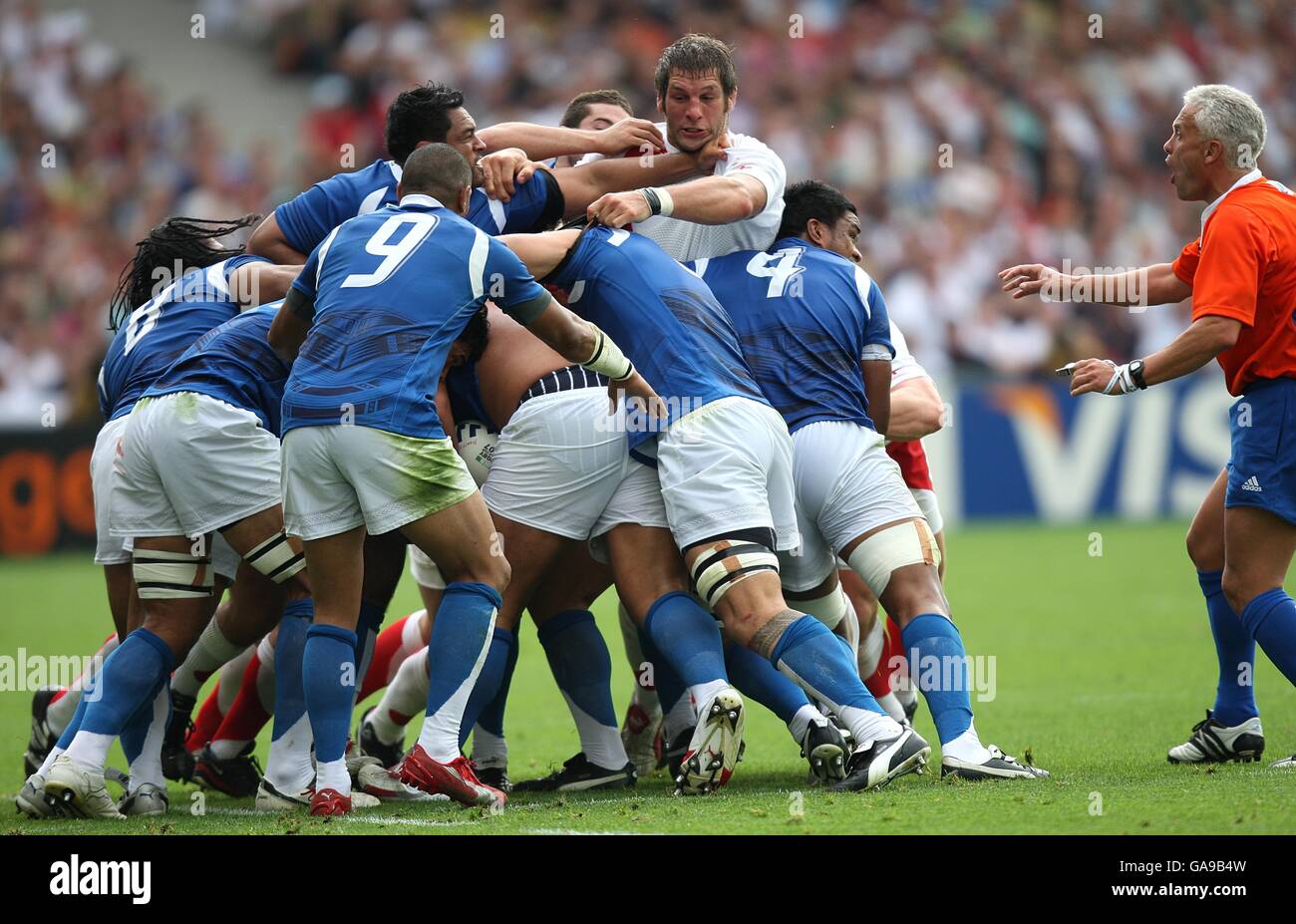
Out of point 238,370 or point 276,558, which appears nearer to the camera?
point 276,558

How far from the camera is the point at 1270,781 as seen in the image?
504 cm

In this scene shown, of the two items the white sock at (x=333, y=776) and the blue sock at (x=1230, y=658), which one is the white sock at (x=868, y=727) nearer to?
the blue sock at (x=1230, y=658)

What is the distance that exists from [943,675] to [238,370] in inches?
108

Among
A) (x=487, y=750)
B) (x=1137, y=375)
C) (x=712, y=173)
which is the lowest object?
(x=487, y=750)

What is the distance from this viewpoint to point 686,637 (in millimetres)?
5441

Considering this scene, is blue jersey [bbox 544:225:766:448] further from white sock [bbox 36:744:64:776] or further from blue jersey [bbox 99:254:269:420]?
white sock [bbox 36:744:64:776]

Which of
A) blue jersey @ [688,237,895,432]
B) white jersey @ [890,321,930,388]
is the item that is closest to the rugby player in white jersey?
blue jersey @ [688,237,895,432]

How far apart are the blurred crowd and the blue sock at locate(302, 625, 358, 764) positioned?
11461 mm

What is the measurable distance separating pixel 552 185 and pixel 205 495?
1826 mm

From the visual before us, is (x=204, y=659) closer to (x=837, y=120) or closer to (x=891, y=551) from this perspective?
(x=891, y=551)

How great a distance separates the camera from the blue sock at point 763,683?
5.62m

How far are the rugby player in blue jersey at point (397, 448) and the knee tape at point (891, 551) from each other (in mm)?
1229

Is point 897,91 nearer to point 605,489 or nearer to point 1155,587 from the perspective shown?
point 1155,587

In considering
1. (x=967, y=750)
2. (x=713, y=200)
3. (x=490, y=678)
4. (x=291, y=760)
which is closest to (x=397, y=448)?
(x=490, y=678)
